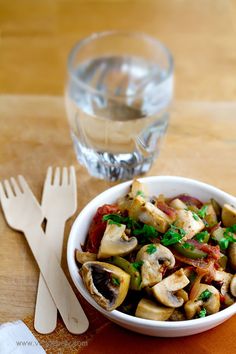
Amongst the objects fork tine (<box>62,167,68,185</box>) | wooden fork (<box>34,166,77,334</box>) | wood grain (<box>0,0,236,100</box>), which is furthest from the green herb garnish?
wood grain (<box>0,0,236,100</box>)

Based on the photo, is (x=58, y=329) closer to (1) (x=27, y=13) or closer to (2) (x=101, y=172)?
(2) (x=101, y=172)

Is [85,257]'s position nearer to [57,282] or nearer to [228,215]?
[57,282]

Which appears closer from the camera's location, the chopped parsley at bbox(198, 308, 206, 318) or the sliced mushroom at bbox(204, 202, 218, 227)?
the chopped parsley at bbox(198, 308, 206, 318)

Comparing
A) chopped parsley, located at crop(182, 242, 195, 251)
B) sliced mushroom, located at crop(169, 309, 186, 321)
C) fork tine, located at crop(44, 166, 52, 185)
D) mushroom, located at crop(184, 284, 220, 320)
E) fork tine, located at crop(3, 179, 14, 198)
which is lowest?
fork tine, located at crop(3, 179, 14, 198)

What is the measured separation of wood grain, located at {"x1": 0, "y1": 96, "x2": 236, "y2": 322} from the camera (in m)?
1.36

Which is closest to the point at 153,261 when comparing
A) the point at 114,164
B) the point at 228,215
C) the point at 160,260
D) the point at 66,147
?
the point at 160,260

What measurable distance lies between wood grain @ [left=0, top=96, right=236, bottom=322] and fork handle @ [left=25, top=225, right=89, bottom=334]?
0.02m

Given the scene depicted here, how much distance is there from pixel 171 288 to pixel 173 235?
0.35 ft

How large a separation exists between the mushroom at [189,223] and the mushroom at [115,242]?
0.32 feet

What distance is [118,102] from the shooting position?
4.99 feet

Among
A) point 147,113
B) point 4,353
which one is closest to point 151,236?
point 4,353

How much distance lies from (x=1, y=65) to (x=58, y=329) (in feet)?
3.55

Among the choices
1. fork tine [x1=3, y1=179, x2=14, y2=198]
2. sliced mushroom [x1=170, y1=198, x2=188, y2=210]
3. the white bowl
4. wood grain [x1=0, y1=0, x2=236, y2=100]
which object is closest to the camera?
the white bowl

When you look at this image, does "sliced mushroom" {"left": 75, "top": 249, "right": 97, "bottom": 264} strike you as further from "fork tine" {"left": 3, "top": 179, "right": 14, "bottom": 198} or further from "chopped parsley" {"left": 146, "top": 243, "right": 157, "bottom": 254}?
"fork tine" {"left": 3, "top": 179, "right": 14, "bottom": 198}
